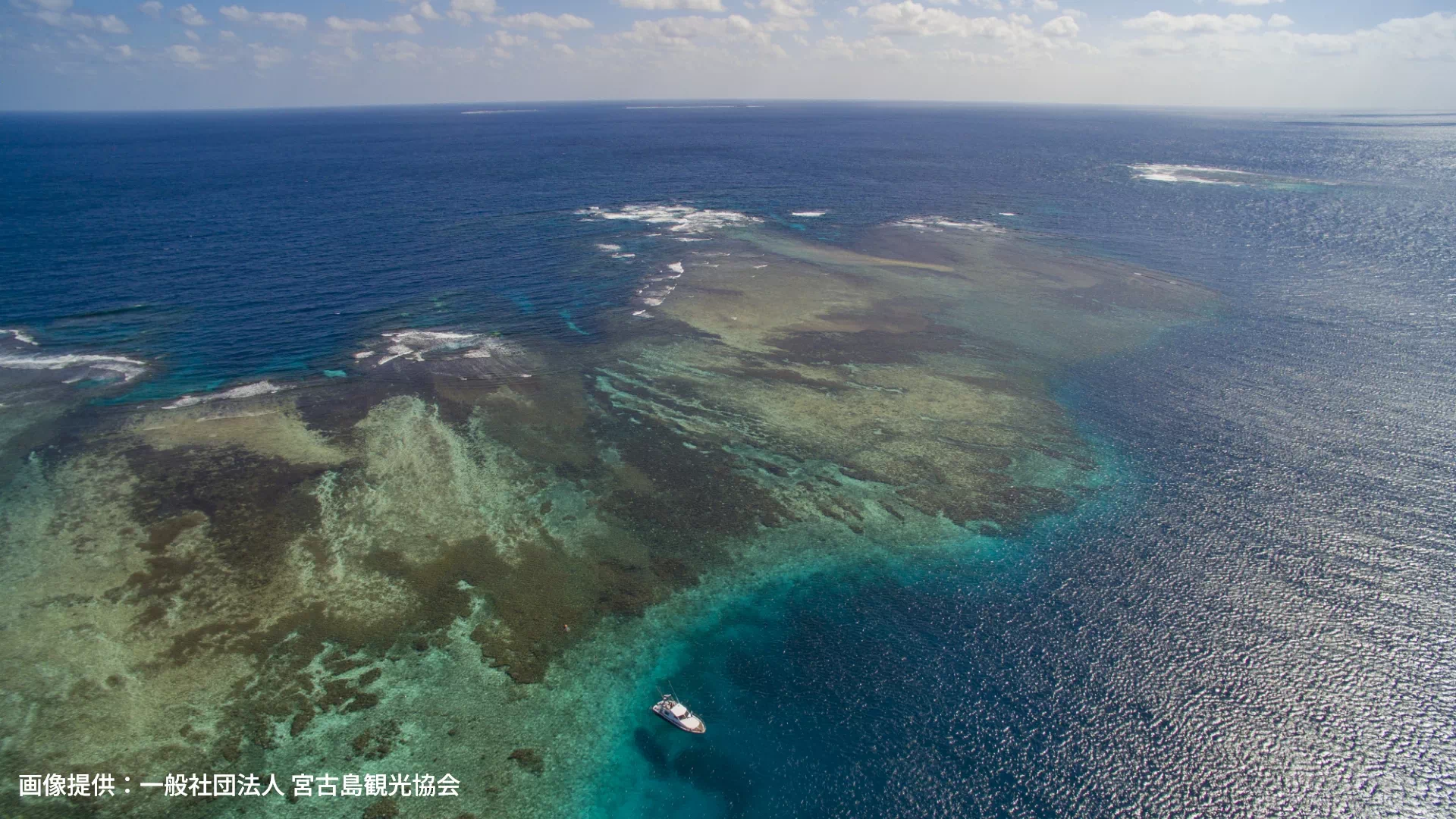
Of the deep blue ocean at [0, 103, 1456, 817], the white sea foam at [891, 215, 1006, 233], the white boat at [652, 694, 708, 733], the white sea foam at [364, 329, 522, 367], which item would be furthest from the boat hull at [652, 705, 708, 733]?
the white sea foam at [891, 215, 1006, 233]

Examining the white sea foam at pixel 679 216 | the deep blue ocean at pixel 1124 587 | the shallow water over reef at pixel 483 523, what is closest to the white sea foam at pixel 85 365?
the deep blue ocean at pixel 1124 587

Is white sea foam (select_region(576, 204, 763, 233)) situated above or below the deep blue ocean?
above

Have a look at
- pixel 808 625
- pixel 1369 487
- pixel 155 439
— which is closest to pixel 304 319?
pixel 155 439

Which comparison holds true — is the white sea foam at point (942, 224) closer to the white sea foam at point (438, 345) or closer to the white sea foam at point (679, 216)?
the white sea foam at point (679, 216)

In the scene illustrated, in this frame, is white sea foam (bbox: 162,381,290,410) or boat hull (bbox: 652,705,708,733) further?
white sea foam (bbox: 162,381,290,410)

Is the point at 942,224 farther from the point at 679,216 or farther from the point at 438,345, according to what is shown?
the point at 438,345

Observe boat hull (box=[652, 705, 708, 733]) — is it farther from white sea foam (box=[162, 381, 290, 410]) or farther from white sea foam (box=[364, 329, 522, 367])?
white sea foam (box=[162, 381, 290, 410])
